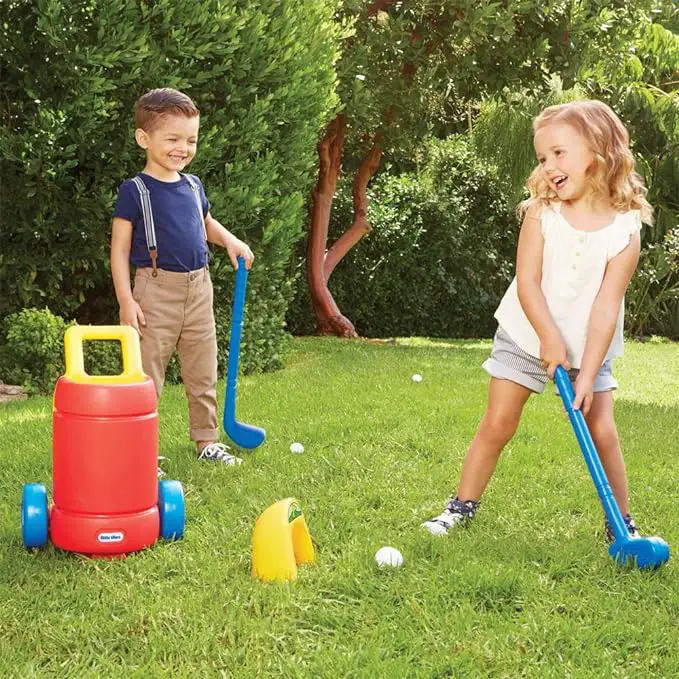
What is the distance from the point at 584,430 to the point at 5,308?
450cm

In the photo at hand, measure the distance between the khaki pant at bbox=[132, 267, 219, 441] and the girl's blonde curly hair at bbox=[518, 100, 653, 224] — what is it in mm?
1604

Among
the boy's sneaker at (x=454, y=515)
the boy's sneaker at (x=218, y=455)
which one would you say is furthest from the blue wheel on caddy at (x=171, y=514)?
the boy's sneaker at (x=218, y=455)

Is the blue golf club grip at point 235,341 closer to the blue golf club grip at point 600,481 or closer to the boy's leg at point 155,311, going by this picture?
the boy's leg at point 155,311

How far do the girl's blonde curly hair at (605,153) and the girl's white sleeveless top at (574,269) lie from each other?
0.05m

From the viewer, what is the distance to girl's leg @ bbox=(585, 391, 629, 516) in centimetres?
309

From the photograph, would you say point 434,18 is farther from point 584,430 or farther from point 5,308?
point 584,430

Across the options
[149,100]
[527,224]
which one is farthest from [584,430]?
[149,100]

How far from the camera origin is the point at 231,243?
4152mm

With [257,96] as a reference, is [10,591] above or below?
below

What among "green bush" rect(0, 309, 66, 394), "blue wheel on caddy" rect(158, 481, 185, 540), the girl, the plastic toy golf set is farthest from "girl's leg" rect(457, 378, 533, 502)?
"green bush" rect(0, 309, 66, 394)

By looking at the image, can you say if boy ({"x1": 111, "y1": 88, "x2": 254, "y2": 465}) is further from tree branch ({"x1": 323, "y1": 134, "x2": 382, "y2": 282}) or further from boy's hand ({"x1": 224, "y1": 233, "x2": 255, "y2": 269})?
tree branch ({"x1": 323, "y1": 134, "x2": 382, "y2": 282})

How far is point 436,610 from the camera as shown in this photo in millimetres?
2518

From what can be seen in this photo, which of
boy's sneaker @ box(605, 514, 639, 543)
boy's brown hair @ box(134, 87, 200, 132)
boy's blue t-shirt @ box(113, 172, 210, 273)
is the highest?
boy's brown hair @ box(134, 87, 200, 132)

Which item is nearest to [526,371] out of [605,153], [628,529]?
[628,529]
